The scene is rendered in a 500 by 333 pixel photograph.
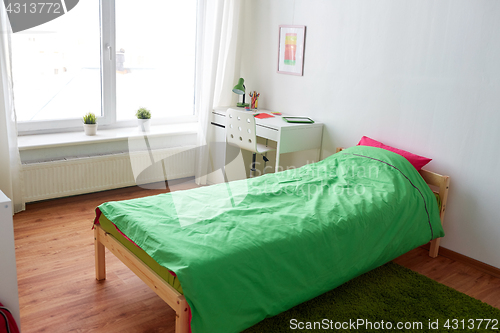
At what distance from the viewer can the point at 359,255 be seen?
94.1 inches

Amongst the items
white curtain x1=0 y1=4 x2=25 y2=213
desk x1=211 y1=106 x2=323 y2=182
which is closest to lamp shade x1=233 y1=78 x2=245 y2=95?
desk x1=211 y1=106 x2=323 y2=182

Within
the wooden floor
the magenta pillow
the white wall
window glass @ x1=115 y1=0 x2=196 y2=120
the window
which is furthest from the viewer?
window glass @ x1=115 y1=0 x2=196 y2=120

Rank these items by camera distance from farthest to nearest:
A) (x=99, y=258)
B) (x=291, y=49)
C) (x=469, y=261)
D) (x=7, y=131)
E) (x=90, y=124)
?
1. (x=291, y=49)
2. (x=90, y=124)
3. (x=7, y=131)
4. (x=469, y=261)
5. (x=99, y=258)

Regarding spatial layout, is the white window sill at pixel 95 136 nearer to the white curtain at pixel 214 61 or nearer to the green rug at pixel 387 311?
the white curtain at pixel 214 61

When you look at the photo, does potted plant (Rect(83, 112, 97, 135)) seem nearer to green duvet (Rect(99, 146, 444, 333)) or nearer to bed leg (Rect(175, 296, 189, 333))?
green duvet (Rect(99, 146, 444, 333))

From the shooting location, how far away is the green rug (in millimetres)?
2211

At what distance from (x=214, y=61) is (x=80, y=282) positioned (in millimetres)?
2376

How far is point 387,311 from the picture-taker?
7.68 feet

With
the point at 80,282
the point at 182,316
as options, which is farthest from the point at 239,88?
the point at 182,316

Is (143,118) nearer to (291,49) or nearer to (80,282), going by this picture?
(291,49)

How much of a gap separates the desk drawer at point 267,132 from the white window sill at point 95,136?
0.90 metres

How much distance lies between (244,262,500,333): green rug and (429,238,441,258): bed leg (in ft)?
1.49

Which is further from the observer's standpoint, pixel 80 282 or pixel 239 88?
pixel 239 88

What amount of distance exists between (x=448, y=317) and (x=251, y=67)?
9.39ft
